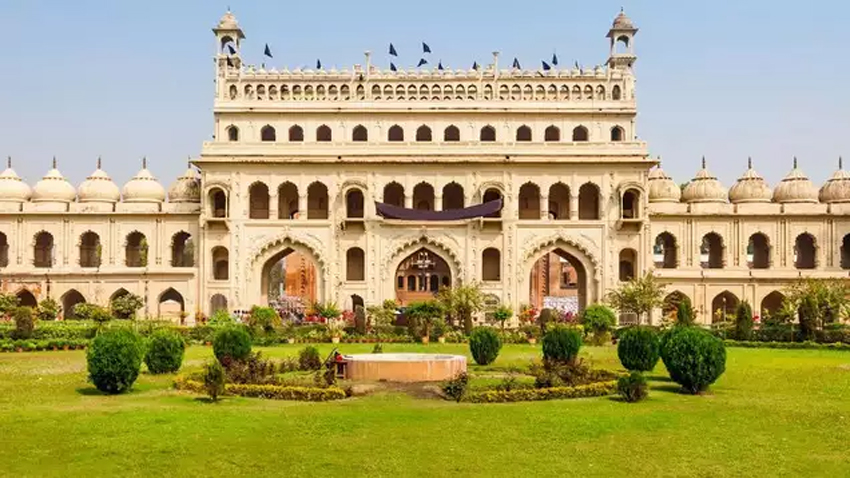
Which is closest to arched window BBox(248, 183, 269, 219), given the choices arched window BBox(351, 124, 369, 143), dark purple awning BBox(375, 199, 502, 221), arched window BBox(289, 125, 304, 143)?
arched window BBox(289, 125, 304, 143)

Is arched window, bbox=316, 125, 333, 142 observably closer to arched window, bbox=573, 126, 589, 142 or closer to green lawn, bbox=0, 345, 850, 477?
arched window, bbox=573, 126, 589, 142

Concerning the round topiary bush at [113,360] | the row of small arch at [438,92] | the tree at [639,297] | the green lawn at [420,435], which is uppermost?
the row of small arch at [438,92]

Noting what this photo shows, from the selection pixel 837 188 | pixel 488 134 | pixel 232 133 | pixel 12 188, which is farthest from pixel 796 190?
pixel 12 188

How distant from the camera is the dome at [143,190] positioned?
51.5 meters

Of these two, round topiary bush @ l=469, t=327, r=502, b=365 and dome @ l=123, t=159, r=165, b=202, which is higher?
dome @ l=123, t=159, r=165, b=202

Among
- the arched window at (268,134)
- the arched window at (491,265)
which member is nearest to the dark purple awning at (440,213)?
the arched window at (491,265)

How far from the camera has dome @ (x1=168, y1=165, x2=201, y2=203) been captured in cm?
5178

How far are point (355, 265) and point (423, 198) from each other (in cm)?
560

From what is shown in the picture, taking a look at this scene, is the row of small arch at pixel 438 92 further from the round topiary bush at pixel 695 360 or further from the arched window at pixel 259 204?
the round topiary bush at pixel 695 360

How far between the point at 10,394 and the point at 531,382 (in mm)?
11682

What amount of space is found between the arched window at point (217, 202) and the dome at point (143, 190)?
4339mm

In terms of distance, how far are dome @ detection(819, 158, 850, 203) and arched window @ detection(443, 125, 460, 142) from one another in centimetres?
2173

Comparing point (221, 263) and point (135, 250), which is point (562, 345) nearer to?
point (221, 263)

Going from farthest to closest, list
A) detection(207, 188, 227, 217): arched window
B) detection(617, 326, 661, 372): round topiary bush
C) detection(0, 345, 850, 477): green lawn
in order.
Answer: detection(207, 188, 227, 217): arched window, detection(617, 326, 661, 372): round topiary bush, detection(0, 345, 850, 477): green lawn
